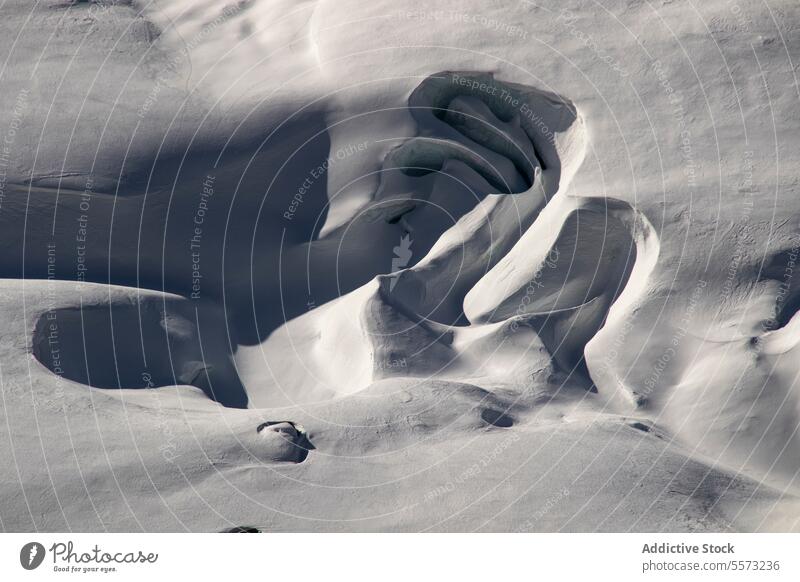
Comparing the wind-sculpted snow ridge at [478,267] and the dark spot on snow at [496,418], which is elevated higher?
the wind-sculpted snow ridge at [478,267]

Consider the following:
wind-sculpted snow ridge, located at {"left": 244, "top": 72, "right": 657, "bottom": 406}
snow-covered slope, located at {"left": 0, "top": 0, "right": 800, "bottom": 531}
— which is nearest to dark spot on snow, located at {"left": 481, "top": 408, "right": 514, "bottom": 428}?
snow-covered slope, located at {"left": 0, "top": 0, "right": 800, "bottom": 531}

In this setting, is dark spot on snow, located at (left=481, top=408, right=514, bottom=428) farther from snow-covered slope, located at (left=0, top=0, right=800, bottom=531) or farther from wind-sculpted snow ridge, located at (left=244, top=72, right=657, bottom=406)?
wind-sculpted snow ridge, located at (left=244, top=72, right=657, bottom=406)

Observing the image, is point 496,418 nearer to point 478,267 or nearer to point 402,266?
point 478,267

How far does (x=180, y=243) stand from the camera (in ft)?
34.3

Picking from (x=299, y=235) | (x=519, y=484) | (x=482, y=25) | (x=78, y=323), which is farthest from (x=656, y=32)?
(x=78, y=323)

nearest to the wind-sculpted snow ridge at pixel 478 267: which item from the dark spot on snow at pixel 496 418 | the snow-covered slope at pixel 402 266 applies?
the snow-covered slope at pixel 402 266

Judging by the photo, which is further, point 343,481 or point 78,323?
point 78,323

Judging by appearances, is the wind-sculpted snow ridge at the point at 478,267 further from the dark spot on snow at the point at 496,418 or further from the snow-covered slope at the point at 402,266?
the dark spot on snow at the point at 496,418

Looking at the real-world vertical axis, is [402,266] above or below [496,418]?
above

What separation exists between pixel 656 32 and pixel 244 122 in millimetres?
3455

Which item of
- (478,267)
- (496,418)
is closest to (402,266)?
(478,267)

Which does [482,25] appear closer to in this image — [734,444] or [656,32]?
[656,32]

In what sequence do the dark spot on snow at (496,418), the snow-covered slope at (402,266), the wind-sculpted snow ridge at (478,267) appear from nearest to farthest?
1. the snow-covered slope at (402,266)
2. the dark spot on snow at (496,418)
3. the wind-sculpted snow ridge at (478,267)

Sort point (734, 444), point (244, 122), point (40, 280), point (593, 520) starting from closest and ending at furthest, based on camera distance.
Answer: point (593, 520) < point (734, 444) < point (40, 280) < point (244, 122)
